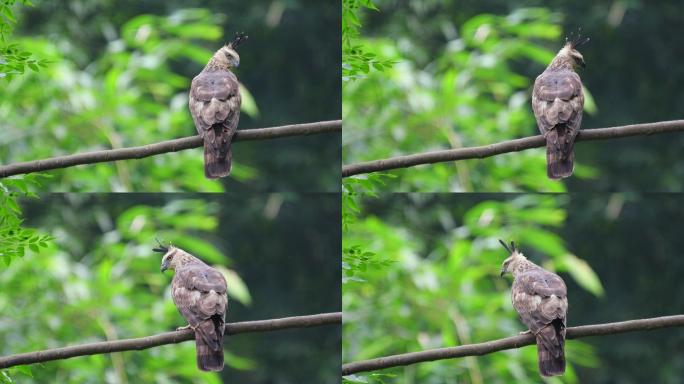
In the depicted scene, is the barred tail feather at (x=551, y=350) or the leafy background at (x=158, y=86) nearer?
the barred tail feather at (x=551, y=350)

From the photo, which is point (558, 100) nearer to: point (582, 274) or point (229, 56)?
point (582, 274)

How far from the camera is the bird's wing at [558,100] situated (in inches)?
181

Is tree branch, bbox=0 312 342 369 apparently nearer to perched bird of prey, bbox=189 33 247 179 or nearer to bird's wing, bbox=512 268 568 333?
perched bird of prey, bbox=189 33 247 179

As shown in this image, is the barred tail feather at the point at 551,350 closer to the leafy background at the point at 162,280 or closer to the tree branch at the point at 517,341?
the tree branch at the point at 517,341

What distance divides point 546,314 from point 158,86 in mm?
2504

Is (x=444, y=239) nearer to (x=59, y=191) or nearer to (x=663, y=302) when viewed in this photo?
→ (x=663, y=302)

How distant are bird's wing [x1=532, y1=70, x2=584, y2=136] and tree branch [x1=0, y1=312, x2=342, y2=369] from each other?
1.18 metres

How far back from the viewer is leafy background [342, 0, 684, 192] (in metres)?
5.34

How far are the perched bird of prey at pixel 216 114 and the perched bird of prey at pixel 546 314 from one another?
1276 mm

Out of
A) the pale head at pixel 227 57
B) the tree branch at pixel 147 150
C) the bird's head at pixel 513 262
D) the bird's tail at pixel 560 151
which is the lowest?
the bird's head at pixel 513 262

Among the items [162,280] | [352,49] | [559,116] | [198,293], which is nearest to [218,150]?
[198,293]

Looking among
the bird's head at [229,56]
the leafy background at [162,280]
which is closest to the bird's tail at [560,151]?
the leafy background at [162,280]

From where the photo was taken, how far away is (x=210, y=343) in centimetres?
452

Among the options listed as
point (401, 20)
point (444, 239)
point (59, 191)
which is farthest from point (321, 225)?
point (59, 191)
